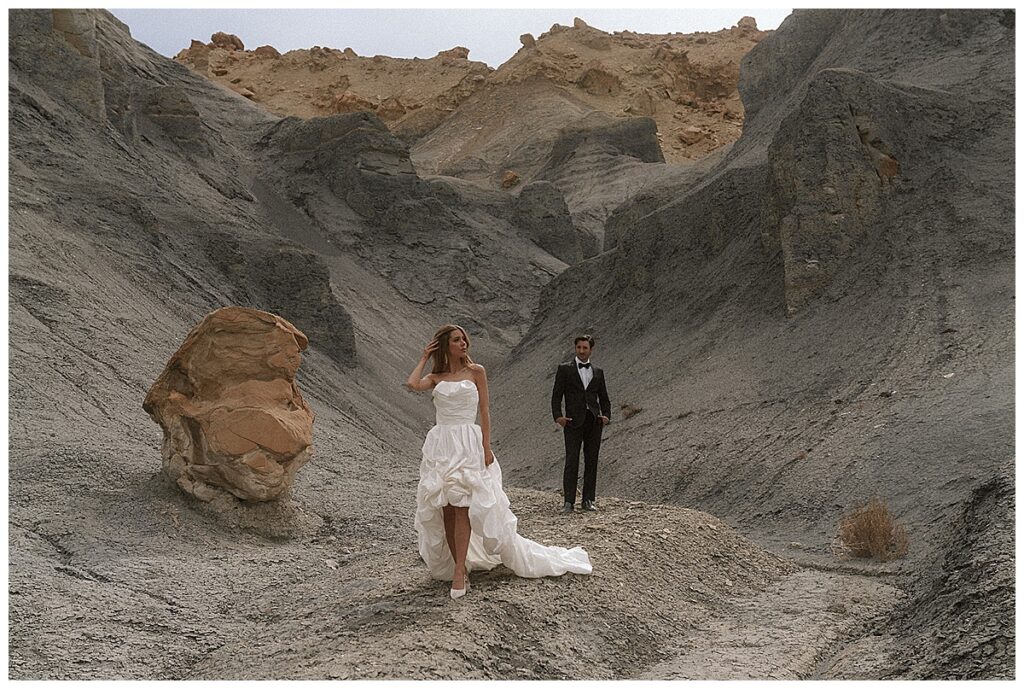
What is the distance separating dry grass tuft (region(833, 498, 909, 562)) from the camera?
9680 mm

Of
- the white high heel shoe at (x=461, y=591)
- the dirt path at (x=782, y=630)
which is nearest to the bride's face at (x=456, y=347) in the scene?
the white high heel shoe at (x=461, y=591)

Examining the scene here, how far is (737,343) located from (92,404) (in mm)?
10907

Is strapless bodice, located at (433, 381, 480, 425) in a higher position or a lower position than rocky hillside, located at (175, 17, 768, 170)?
lower

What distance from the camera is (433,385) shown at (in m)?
7.00

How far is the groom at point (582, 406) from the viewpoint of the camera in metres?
9.54

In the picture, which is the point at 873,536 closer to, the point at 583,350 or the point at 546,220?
the point at 583,350

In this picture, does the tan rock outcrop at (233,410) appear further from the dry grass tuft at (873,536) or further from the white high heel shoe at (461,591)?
the dry grass tuft at (873,536)

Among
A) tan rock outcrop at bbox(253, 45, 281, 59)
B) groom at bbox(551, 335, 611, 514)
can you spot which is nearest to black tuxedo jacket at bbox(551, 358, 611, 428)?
groom at bbox(551, 335, 611, 514)

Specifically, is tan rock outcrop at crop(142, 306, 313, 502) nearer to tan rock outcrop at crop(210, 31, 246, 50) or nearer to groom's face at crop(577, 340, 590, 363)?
groom's face at crop(577, 340, 590, 363)

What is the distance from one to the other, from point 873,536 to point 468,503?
4821 millimetres

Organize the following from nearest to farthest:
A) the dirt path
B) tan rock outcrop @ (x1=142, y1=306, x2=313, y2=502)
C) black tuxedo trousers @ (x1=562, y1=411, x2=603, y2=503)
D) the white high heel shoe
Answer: the dirt path → the white high heel shoe → black tuxedo trousers @ (x1=562, y1=411, x2=603, y2=503) → tan rock outcrop @ (x1=142, y1=306, x2=313, y2=502)

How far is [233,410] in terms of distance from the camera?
32.7 feet

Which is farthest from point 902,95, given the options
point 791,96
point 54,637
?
point 54,637

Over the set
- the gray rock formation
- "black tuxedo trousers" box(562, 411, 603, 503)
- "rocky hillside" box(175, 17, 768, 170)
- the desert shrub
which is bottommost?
the desert shrub
